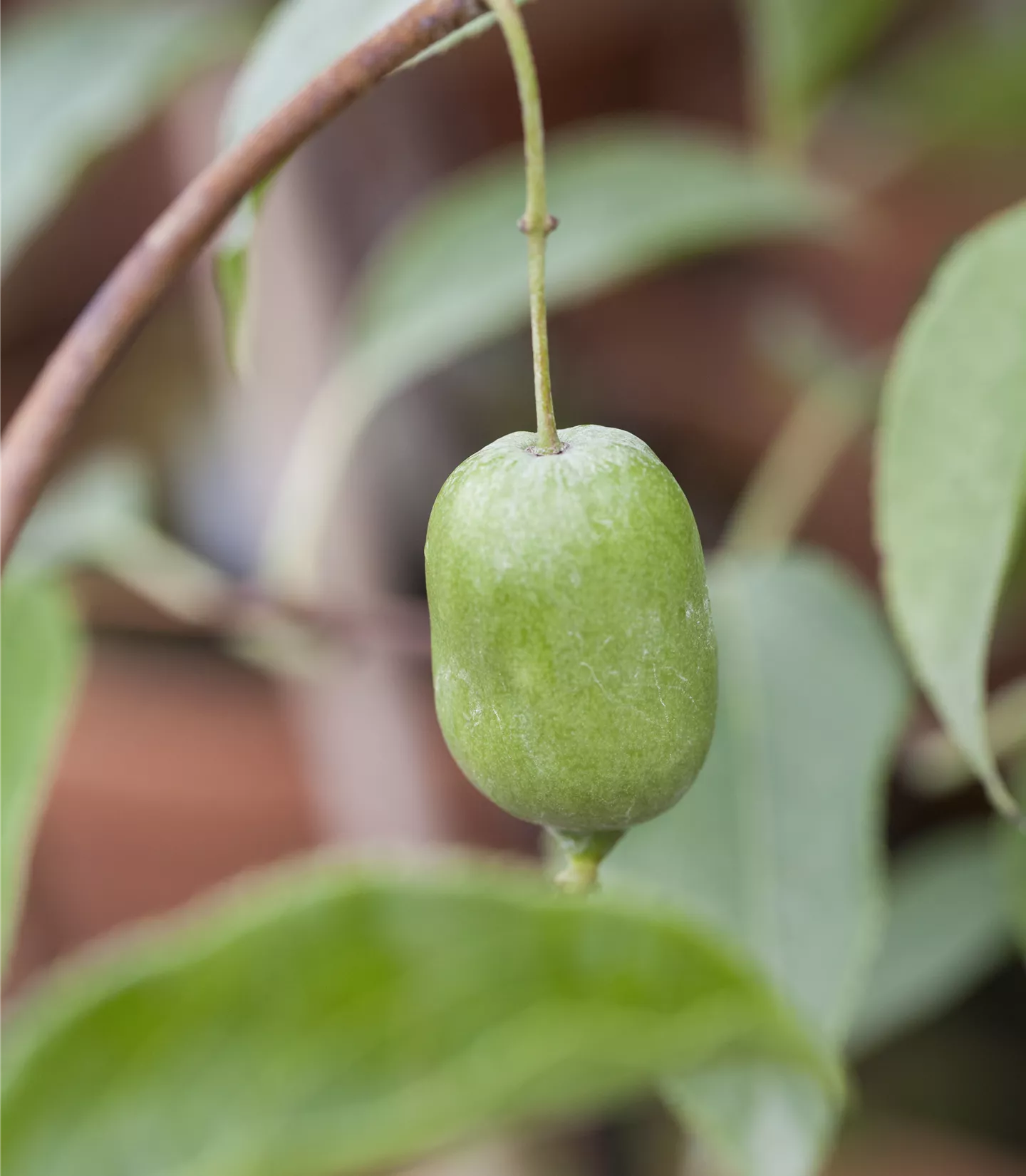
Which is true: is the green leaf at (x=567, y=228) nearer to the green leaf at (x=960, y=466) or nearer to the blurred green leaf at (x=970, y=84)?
the blurred green leaf at (x=970, y=84)

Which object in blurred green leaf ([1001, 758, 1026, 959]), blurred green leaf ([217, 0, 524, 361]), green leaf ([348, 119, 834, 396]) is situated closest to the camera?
blurred green leaf ([217, 0, 524, 361])

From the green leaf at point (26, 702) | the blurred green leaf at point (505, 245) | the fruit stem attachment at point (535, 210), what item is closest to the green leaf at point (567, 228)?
the blurred green leaf at point (505, 245)

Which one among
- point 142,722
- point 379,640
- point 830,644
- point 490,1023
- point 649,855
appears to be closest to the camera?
point 490,1023

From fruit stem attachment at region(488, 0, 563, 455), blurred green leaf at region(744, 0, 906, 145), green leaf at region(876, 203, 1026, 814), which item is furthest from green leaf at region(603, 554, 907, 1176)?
blurred green leaf at region(744, 0, 906, 145)

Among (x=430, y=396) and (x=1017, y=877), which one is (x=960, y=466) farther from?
(x=430, y=396)

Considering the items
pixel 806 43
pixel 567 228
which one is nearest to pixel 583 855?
pixel 567 228

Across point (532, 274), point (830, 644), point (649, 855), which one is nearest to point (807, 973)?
point (649, 855)

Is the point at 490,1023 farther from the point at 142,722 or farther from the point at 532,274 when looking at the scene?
the point at 142,722

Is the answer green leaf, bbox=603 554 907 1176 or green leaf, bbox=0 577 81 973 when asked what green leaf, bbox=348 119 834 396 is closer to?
green leaf, bbox=603 554 907 1176
